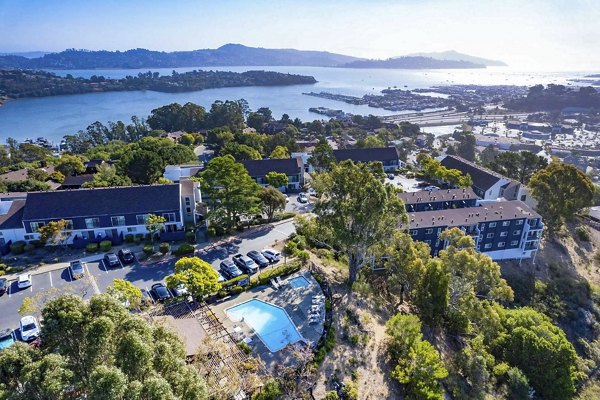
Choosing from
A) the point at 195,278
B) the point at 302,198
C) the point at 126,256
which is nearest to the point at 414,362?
the point at 195,278

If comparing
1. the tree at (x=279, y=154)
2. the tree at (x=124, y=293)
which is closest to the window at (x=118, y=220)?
the tree at (x=124, y=293)

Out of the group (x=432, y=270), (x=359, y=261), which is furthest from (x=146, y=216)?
(x=432, y=270)

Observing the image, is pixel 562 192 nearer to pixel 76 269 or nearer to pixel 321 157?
pixel 321 157

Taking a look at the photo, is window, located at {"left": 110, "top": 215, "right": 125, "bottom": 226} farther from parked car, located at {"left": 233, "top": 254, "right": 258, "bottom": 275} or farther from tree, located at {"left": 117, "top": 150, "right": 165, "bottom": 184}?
tree, located at {"left": 117, "top": 150, "right": 165, "bottom": 184}

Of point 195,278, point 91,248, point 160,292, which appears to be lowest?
point 160,292

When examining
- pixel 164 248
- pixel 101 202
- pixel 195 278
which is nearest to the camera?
pixel 195 278

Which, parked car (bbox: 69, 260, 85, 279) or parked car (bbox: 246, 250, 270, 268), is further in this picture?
parked car (bbox: 246, 250, 270, 268)

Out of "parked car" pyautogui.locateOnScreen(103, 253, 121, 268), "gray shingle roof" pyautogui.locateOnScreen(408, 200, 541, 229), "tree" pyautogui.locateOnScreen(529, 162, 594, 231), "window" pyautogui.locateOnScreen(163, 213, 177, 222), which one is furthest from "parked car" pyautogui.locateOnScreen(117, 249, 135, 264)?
"tree" pyautogui.locateOnScreen(529, 162, 594, 231)

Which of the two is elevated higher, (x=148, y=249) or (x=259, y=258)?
(x=148, y=249)
